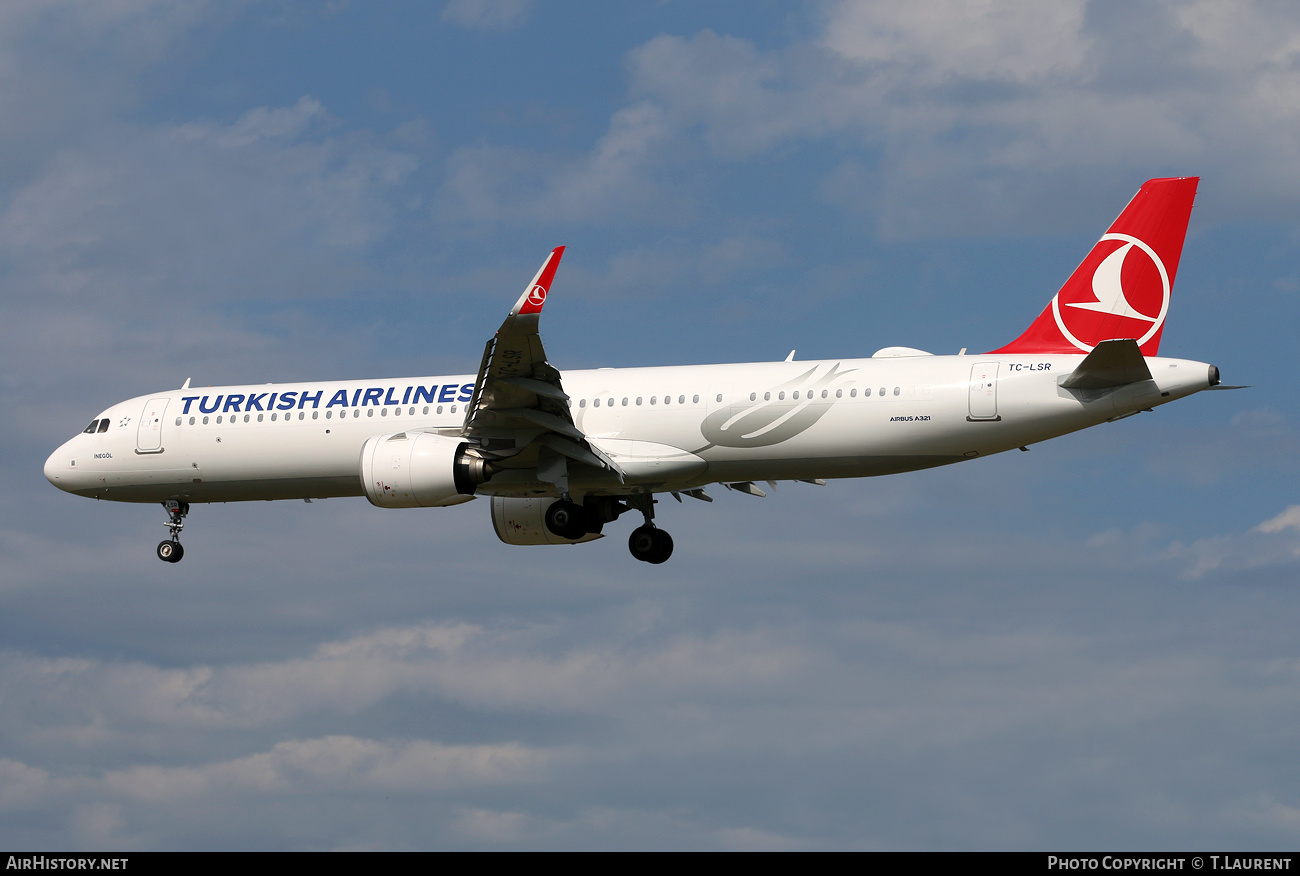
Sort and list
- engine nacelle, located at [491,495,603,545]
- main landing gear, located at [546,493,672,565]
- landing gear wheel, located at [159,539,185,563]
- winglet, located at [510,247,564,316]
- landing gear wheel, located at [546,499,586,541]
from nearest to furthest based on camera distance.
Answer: winglet, located at [510,247,564,316] < landing gear wheel, located at [546,499,586,541] < main landing gear, located at [546,493,672,565] < engine nacelle, located at [491,495,603,545] < landing gear wheel, located at [159,539,185,563]

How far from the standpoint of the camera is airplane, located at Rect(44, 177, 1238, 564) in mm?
27844

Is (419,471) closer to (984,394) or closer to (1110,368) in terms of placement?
(984,394)

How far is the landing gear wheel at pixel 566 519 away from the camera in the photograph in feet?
104

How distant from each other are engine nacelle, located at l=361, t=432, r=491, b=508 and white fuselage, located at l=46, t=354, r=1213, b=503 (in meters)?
1.12

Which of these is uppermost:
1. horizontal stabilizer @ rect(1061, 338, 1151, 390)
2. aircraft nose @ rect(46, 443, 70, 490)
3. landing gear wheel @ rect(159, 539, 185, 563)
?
aircraft nose @ rect(46, 443, 70, 490)

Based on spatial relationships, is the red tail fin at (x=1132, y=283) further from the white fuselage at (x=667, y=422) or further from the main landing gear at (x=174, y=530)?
the main landing gear at (x=174, y=530)

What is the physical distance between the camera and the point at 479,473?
2939 cm

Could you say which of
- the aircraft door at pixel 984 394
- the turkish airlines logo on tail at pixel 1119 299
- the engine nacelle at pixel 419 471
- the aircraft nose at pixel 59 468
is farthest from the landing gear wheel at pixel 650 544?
the aircraft nose at pixel 59 468

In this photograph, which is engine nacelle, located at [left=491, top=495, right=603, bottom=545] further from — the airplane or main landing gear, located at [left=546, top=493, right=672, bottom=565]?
the airplane

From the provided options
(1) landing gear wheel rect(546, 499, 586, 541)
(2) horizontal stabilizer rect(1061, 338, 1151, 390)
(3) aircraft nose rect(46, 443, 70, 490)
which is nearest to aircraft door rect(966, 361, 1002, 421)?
(2) horizontal stabilizer rect(1061, 338, 1151, 390)

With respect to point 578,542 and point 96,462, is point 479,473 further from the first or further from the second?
point 96,462

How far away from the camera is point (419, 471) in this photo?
1141 inches

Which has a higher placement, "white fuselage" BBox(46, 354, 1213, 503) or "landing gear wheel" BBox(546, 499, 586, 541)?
"white fuselage" BBox(46, 354, 1213, 503)
